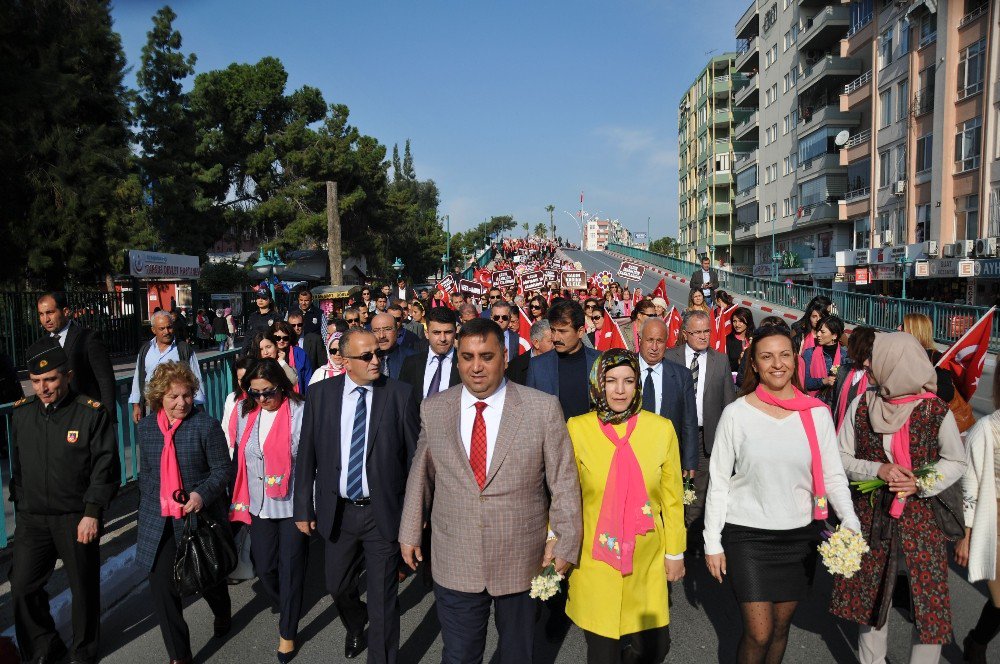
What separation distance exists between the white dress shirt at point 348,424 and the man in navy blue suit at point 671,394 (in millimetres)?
1999

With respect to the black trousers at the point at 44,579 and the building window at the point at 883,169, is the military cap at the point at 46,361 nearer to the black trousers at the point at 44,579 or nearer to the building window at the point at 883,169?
the black trousers at the point at 44,579

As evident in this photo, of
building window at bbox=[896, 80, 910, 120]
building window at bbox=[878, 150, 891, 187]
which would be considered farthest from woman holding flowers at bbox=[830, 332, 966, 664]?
building window at bbox=[878, 150, 891, 187]

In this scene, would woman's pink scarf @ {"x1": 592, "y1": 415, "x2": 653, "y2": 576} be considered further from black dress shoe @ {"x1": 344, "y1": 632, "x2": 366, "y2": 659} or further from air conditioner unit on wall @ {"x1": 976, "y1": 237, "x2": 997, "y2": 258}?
air conditioner unit on wall @ {"x1": 976, "y1": 237, "x2": 997, "y2": 258}

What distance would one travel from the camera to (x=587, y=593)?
3238 mm

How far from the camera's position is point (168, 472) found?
4051mm

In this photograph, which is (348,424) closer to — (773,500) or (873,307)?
(773,500)

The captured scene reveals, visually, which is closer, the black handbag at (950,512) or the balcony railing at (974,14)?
the black handbag at (950,512)

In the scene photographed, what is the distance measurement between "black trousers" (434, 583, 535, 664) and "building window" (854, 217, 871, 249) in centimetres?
3873

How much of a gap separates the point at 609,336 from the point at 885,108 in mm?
32398

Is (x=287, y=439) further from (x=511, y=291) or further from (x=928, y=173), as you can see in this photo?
(x=928, y=173)

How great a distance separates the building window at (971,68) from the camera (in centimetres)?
2598

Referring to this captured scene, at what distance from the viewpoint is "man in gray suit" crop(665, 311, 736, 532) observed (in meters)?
5.48

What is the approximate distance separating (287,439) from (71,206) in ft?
59.2

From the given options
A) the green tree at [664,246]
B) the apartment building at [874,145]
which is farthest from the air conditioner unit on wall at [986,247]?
the green tree at [664,246]
